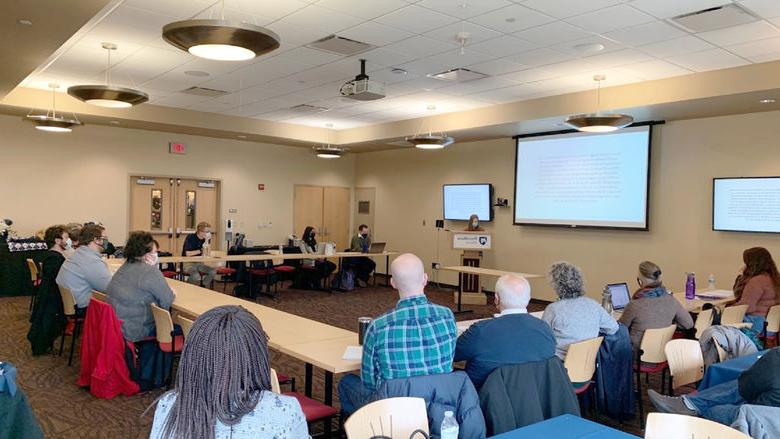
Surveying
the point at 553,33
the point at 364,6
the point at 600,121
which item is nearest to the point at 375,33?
the point at 364,6

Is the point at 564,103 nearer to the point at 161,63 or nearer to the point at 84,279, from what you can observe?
the point at 161,63

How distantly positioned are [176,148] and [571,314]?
928 cm

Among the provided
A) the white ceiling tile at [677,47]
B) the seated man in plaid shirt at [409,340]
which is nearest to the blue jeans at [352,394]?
the seated man in plaid shirt at [409,340]

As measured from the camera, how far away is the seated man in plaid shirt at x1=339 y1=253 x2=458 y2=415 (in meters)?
2.62

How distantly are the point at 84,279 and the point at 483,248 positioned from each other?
647cm

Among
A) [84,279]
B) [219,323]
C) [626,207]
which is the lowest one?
[84,279]

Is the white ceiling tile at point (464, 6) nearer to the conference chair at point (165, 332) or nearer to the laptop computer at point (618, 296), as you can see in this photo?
the laptop computer at point (618, 296)

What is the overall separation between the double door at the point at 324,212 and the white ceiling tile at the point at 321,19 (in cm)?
783

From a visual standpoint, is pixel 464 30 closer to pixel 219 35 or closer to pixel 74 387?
pixel 219 35

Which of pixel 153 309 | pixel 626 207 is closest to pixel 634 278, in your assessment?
pixel 626 207

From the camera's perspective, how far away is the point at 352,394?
3.07 meters

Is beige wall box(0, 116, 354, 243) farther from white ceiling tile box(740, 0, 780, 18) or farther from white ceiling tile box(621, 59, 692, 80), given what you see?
white ceiling tile box(740, 0, 780, 18)

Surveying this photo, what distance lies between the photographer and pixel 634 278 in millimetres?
8492

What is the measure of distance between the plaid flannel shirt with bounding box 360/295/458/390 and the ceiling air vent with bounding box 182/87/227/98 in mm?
6455
